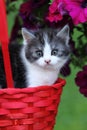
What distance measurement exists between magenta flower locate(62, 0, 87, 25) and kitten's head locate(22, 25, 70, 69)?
0.32 ft

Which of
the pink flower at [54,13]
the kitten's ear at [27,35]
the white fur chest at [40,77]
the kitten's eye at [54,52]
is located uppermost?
the pink flower at [54,13]

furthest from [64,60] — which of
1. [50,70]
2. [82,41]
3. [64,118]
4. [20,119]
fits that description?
[64,118]

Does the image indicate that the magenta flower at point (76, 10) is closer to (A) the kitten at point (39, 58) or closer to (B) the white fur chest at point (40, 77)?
(A) the kitten at point (39, 58)

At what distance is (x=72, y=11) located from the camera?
2.27 meters

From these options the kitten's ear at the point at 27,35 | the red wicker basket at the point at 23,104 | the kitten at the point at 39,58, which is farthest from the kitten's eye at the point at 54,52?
the red wicker basket at the point at 23,104

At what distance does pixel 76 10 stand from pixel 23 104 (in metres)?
0.44

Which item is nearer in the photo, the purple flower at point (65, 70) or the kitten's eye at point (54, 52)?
the kitten's eye at point (54, 52)

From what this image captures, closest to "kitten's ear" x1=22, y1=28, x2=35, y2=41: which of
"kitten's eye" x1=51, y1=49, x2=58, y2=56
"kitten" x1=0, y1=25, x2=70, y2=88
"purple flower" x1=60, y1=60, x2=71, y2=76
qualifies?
"kitten" x1=0, y1=25, x2=70, y2=88

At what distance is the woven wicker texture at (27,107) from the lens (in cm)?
206

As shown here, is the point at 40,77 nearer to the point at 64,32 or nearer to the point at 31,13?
the point at 64,32

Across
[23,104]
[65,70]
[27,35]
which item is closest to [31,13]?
[27,35]

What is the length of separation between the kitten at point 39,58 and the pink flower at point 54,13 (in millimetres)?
60

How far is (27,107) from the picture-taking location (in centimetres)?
209

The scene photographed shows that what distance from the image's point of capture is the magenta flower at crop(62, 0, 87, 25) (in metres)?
2.25
